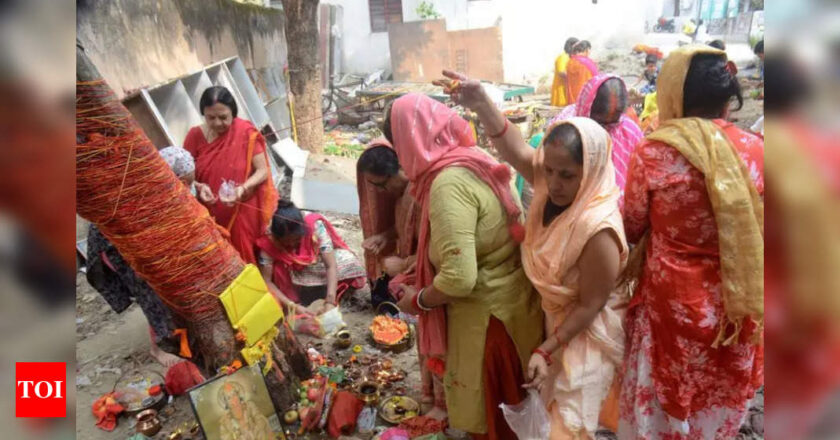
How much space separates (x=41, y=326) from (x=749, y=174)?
1.77 meters

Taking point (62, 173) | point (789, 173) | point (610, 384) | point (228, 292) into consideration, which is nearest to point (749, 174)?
point (610, 384)

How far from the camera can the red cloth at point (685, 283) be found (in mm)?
1647

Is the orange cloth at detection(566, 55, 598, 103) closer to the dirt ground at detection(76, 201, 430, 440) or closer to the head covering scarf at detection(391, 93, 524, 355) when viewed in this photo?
the dirt ground at detection(76, 201, 430, 440)

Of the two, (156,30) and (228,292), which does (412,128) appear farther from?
(156,30)

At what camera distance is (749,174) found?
155 cm

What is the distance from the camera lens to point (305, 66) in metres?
7.84

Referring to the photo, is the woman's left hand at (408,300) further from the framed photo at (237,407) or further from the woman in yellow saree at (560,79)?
the woman in yellow saree at (560,79)

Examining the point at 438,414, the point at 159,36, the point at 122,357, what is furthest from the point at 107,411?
the point at 159,36

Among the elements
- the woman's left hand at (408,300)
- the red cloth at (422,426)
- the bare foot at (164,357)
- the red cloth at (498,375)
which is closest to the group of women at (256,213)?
the bare foot at (164,357)

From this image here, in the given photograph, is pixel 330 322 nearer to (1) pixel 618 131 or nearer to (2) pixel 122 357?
(2) pixel 122 357

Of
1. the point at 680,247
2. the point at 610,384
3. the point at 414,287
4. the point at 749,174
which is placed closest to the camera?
the point at 749,174

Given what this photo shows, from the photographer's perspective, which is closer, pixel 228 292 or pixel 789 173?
pixel 789 173

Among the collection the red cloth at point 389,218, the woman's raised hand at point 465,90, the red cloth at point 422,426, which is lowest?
the red cloth at point 422,426

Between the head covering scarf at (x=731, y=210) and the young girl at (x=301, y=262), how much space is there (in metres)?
2.79
